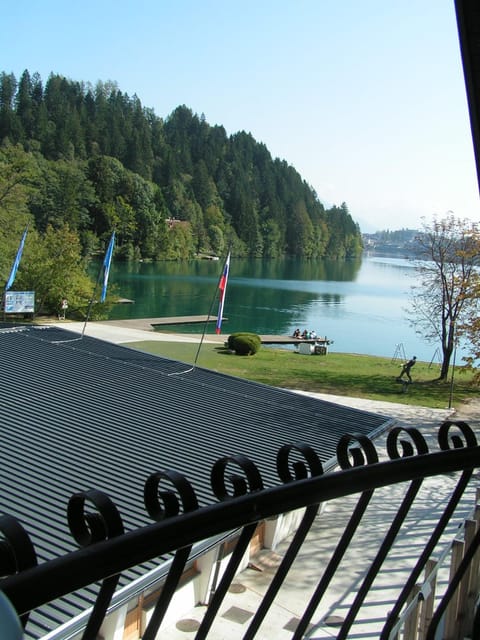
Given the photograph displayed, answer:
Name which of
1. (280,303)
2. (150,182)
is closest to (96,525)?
(280,303)

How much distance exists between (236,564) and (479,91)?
1.67 meters

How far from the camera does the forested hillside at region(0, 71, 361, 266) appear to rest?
279 ft

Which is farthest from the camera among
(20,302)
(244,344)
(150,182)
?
(150,182)

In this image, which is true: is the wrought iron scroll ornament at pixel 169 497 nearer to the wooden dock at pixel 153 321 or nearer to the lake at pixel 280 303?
the lake at pixel 280 303

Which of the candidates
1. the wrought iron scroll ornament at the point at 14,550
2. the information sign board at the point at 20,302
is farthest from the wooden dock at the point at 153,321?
the wrought iron scroll ornament at the point at 14,550

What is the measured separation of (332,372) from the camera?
98.4 ft

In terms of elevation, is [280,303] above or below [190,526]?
below

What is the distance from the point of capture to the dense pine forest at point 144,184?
267ft

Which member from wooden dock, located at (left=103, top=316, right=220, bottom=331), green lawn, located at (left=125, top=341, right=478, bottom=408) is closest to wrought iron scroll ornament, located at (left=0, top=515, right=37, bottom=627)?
green lawn, located at (left=125, top=341, right=478, bottom=408)

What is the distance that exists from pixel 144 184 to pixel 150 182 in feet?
27.3

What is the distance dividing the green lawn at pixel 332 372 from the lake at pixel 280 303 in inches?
195

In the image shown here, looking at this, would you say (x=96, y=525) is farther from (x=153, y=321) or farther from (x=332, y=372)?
(x=153, y=321)

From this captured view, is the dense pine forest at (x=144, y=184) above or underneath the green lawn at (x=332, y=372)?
above

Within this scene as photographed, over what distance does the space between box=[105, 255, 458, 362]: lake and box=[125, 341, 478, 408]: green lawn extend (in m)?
4.96
